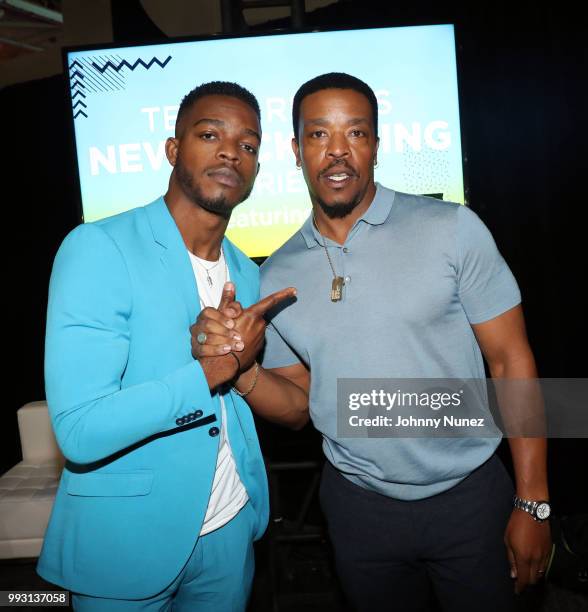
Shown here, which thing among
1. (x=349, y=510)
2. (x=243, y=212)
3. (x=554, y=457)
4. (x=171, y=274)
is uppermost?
(x=243, y=212)

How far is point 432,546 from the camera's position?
1457mm

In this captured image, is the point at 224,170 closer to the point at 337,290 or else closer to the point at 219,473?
the point at 337,290

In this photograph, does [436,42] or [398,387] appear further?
[436,42]

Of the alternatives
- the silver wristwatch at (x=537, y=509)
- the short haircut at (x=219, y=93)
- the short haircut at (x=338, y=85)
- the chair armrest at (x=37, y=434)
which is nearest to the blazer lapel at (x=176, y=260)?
the short haircut at (x=219, y=93)

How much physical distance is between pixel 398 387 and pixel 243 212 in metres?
1.24

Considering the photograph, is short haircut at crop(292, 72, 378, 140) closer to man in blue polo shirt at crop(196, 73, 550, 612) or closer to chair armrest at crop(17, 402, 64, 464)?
A: man in blue polo shirt at crop(196, 73, 550, 612)

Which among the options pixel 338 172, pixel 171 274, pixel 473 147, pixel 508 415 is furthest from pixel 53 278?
pixel 473 147

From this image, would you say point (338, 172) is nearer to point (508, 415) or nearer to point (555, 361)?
point (508, 415)

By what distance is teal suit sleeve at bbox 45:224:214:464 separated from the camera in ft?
3.91

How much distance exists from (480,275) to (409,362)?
274 mm

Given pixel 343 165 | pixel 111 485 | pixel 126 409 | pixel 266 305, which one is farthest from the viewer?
pixel 343 165

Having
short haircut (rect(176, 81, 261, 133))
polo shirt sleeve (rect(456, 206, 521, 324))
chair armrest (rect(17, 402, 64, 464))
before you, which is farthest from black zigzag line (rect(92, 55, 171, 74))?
chair armrest (rect(17, 402, 64, 464))

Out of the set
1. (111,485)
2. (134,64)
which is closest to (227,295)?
(111,485)

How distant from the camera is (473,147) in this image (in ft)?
10.2
